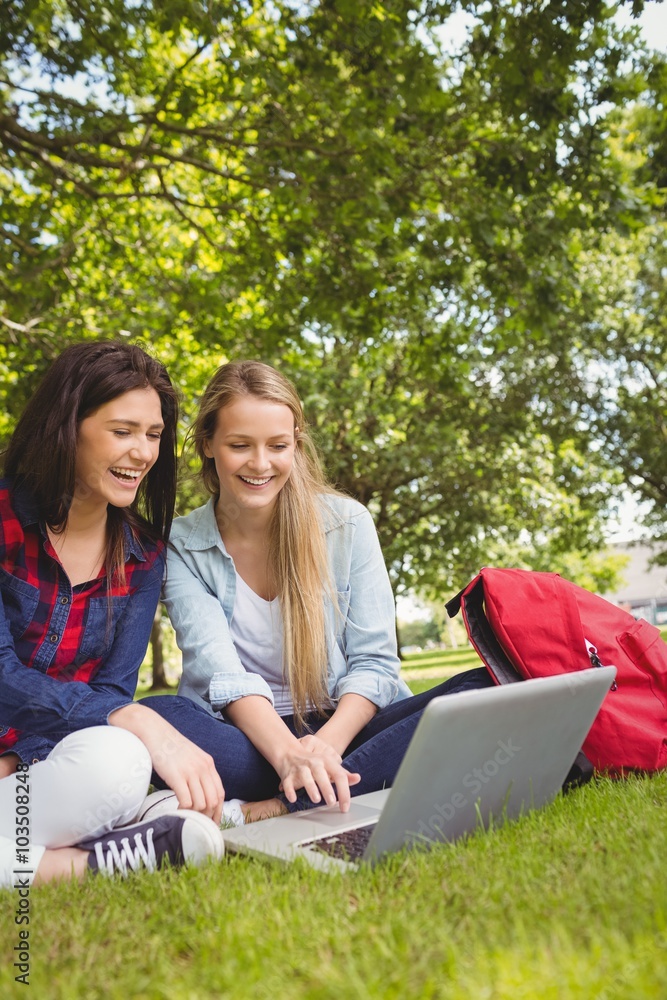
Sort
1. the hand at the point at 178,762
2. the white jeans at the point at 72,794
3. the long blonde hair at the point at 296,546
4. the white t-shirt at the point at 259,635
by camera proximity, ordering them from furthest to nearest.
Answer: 1. the white t-shirt at the point at 259,635
2. the long blonde hair at the point at 296,546
3. the hand at the point at 178,762
4. the white jeans at the point at 72,794

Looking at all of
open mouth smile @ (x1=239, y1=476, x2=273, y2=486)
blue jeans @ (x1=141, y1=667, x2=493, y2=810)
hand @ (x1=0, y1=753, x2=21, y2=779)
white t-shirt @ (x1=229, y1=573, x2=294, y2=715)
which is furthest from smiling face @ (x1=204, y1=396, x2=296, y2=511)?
hand @ (x1=0, y1=753, x2=21, y2=779)

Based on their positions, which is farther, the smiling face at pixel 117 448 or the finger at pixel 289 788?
the smiling face at pixel 117 448

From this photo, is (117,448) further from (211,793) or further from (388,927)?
(388,927)

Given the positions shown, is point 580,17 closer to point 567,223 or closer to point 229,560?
point 567,223

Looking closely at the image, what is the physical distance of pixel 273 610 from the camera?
10.5 feet

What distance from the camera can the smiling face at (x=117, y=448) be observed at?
2.75 metres

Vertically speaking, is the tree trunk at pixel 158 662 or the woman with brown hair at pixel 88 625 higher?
the woman with brown hair at pixel 88 625

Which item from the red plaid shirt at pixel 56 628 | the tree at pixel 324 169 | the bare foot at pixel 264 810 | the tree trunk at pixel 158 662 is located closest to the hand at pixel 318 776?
the bare foot at pixel 264 810

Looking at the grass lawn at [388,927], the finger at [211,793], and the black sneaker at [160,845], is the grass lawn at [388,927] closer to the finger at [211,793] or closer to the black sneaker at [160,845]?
the black sneaker at [160,845]

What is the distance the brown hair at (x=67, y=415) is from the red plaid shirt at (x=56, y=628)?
2.2 inches

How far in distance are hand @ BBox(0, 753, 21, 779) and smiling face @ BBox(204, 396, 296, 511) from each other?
1.15 metres

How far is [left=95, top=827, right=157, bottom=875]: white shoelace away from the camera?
2113mm

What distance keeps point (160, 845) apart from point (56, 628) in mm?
865

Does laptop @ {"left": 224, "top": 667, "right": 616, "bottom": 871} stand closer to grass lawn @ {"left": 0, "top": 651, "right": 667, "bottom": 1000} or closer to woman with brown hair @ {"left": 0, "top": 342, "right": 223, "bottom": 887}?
grass lawn @ {"left": 0, "top": 651, "right": 667, "bottom": 1000}
